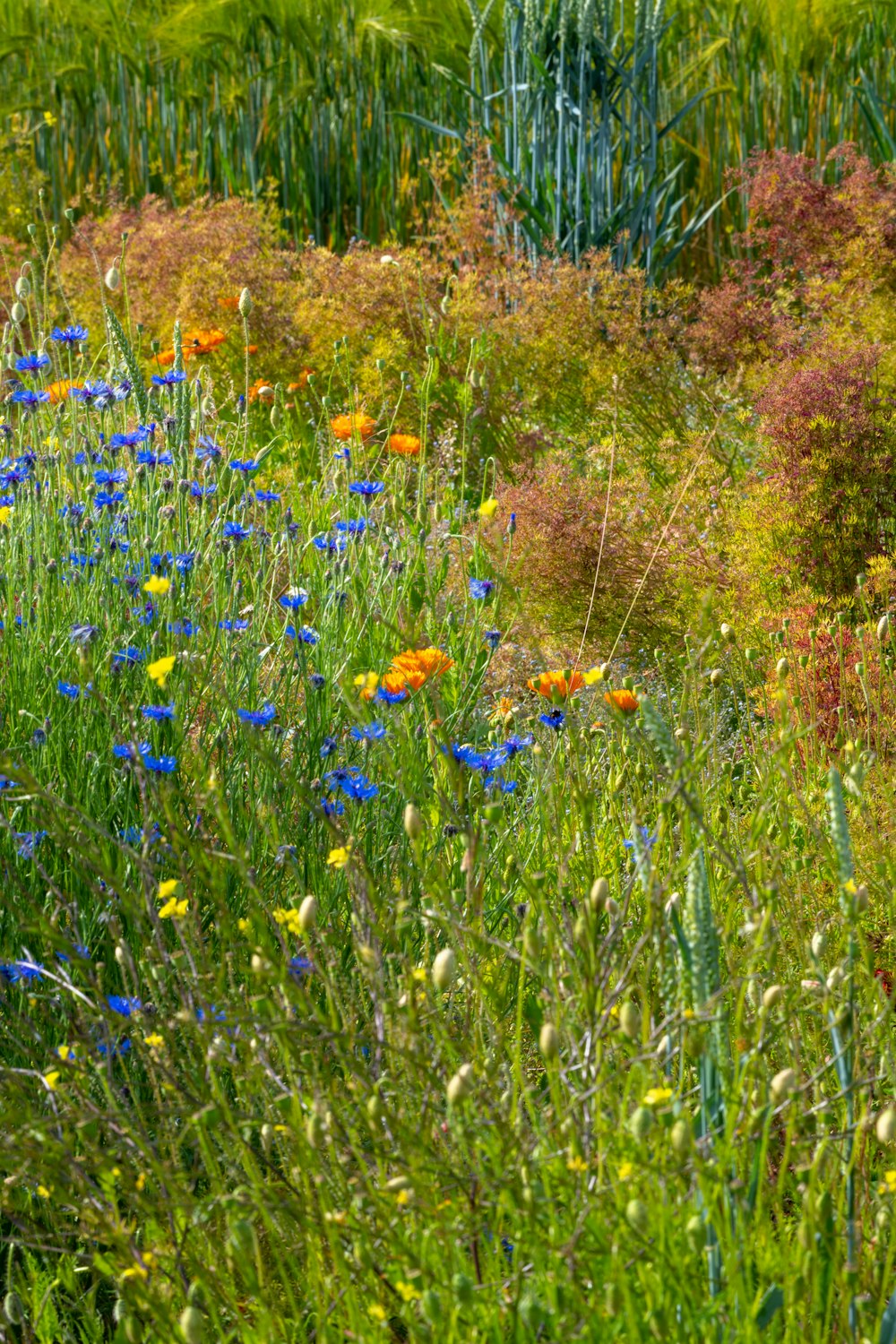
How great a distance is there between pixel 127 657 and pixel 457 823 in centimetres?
57

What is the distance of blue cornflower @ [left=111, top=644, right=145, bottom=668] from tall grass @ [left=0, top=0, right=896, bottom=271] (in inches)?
173

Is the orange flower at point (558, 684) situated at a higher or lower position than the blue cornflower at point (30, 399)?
lower

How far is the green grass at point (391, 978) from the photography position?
1.09m

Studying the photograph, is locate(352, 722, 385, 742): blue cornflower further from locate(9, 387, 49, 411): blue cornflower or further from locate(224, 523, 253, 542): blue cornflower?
locate(9, 387, 49, 411): blue cornflower

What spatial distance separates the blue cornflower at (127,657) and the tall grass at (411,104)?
14.4ft

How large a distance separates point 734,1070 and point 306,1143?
44 centimetres

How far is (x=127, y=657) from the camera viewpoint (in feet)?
6.12

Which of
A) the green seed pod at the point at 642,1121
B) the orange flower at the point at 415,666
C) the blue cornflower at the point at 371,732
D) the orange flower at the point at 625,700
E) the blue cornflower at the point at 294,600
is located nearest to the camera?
the green seed pod at the point at 642,1121

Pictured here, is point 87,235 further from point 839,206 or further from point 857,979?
point 857,979

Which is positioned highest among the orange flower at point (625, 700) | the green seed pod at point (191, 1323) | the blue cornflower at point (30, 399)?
the blue cornflower at point (30, 399)

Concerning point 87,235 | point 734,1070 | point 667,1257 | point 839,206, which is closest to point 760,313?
point 839,206

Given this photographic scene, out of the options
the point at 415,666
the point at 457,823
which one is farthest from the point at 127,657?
the point at 457,823

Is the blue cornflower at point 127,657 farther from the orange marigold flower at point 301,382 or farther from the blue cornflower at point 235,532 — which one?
the orange marigold flower at point 301,382

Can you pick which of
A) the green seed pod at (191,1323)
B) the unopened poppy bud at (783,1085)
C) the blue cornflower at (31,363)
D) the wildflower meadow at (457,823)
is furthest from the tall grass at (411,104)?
the green seed pod at (191,1323)
